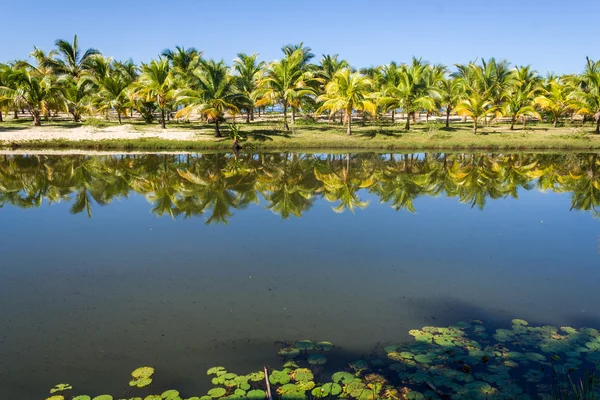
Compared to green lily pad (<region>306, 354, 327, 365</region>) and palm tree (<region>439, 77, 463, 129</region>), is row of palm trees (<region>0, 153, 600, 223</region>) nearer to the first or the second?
green lily pad (<region>306, 354, 327, 365</region>)

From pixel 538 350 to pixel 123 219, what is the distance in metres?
12.4

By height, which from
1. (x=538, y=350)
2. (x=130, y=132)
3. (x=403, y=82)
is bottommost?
(x=538, y=350)

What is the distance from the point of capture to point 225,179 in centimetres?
2161

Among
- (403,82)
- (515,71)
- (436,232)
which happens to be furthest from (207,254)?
(515,71)

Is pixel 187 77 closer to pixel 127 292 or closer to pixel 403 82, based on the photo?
pixel 403 82

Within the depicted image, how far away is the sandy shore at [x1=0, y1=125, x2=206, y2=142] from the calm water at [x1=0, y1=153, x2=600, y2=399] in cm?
1589

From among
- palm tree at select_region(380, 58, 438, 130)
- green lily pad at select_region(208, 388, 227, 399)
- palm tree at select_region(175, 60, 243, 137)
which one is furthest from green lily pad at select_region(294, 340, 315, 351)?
palm tree at select_region(380, 58, 438, 130)

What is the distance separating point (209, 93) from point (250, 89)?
358 inches

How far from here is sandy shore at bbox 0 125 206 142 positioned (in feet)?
116

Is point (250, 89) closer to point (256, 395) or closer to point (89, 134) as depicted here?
point (89, 134)

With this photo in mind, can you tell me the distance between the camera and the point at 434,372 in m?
6.12

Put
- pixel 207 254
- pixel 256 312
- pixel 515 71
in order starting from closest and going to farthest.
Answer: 1. pixel 256 312
2. pixel 207 254
3. pixel 515 71

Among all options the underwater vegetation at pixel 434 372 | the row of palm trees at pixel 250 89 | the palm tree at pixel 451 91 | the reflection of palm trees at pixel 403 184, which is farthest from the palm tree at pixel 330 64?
the underwater vegetation at pixel 434 372

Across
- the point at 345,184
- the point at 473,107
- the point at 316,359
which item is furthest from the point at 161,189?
the point at 473,107
